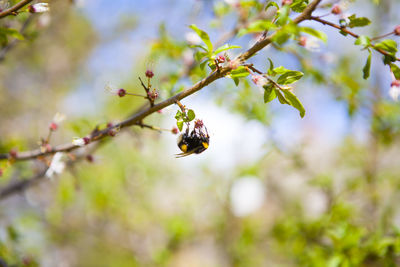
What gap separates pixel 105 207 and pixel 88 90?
5077 mm

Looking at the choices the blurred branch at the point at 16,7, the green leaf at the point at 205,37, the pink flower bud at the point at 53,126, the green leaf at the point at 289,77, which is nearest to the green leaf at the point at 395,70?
the green leaf at the point at 289,77

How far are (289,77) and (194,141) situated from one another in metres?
0.34

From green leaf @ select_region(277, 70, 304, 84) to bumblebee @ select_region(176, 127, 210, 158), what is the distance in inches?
11.0

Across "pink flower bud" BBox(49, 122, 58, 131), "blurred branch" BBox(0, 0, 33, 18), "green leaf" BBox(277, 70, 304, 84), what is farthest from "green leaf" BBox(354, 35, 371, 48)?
"pink flower bud" BBox(49, 122, 58, 131)

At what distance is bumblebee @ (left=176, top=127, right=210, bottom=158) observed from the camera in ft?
2.79

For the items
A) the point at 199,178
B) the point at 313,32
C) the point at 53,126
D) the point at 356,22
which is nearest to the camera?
the point at 313,32

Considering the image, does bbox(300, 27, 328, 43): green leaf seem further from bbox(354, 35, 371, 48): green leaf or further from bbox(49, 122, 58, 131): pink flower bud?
bbox(49, 122, 58, 131): pink flower bud

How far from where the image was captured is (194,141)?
0.85 m

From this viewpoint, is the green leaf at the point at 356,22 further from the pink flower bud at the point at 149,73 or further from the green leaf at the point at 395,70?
the pink flower bud at the point at 149,73

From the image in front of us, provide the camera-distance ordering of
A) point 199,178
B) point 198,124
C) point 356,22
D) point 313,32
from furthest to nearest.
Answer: point 199,178
point 198,124
point 356,22
point 313,32

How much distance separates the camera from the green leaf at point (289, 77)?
2.45ft

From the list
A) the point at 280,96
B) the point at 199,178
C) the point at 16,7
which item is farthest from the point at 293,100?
the point at 199,178

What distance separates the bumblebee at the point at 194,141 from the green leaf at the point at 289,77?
280mm

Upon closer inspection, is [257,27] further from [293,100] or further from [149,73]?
[149,73]
